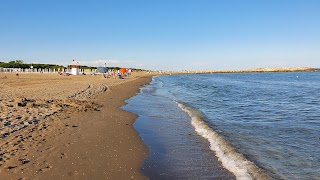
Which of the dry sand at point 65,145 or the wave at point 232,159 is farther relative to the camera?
the wave at point 232,159

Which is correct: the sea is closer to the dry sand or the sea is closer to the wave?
the wave

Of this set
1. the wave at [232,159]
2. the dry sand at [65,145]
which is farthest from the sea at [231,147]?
the dry sand at [65,145]

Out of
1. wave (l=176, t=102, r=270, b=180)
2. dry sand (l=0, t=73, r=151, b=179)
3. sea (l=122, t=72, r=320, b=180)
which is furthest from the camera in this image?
sea (l=122, t=72, r=320, b=180)

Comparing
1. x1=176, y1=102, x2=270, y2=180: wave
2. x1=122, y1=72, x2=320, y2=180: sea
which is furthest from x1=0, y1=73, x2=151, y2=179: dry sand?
x1=176, y1=102, x2=270, y2=180: wave

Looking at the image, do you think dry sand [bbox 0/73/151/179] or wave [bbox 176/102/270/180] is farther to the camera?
wave [bbox 176/102/270/180]

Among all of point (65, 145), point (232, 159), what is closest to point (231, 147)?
point (232, 159)

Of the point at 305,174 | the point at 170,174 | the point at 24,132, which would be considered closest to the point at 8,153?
the point at 24,132

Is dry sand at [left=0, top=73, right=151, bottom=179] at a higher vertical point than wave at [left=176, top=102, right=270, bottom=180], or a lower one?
higher

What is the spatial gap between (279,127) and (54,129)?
8.74 m

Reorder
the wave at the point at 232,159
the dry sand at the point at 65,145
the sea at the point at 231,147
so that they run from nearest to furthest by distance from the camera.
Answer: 1. the dry sand at the point at 65,145
2. the wave at the point at 232,159
3. the sea at the point at 231,147

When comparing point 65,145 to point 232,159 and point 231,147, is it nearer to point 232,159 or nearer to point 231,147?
point 232,159

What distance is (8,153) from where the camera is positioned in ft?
22.2

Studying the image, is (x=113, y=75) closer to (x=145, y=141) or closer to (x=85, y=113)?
(x=85, y=113)

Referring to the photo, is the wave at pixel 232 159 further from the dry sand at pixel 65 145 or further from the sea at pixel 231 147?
the dry sand at pixel 65 145
